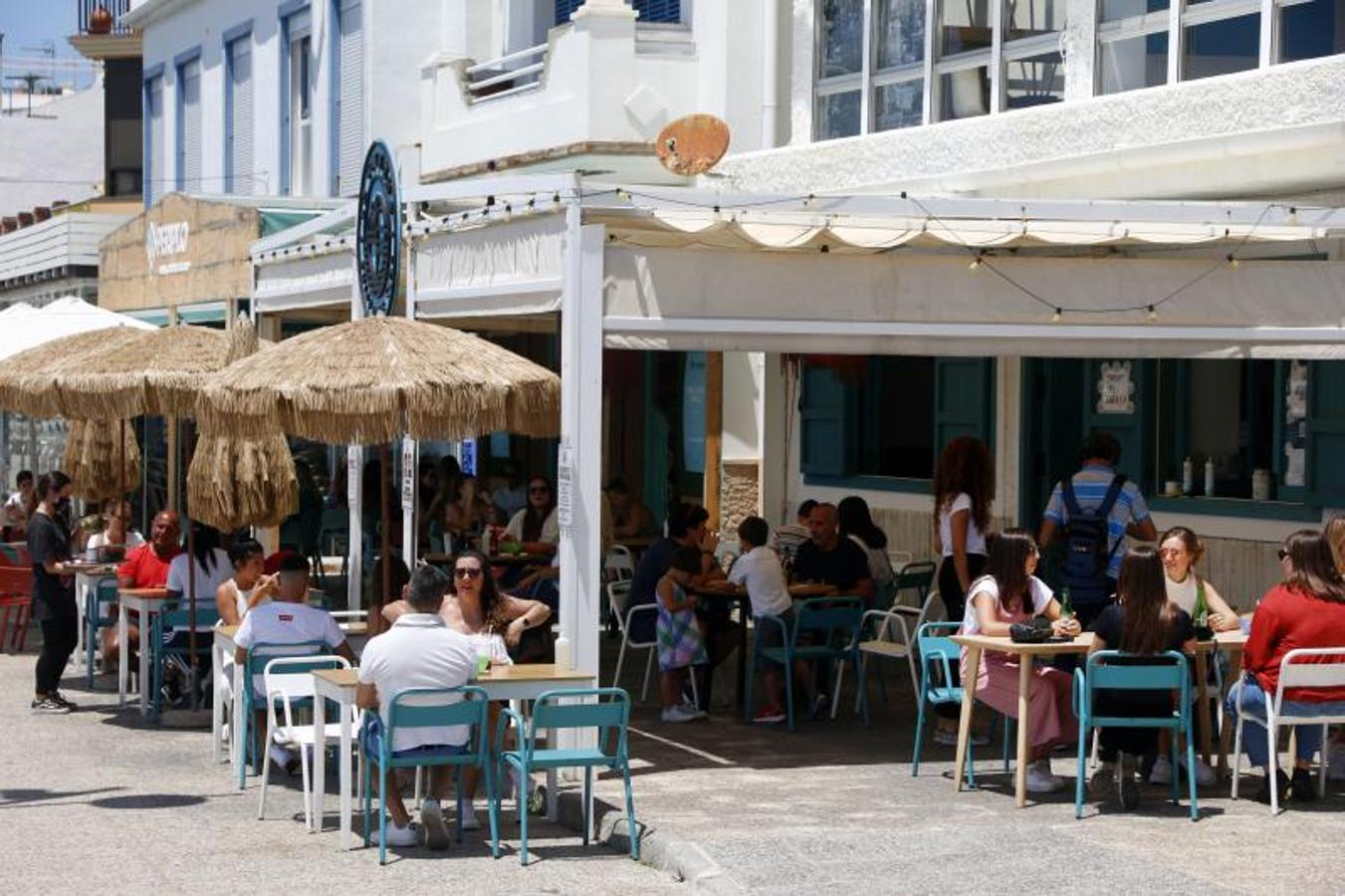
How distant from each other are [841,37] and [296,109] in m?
11.1

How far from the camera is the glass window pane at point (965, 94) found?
56.4 feet

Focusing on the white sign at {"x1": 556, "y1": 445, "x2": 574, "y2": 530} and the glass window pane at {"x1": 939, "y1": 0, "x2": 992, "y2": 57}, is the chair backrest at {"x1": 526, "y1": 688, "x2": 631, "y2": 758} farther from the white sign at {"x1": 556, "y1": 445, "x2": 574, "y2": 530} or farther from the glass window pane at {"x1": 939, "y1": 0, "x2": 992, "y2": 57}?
the glass window pane at {"x1": 939, "y1": 0, "x2": 992, "y2": 57}

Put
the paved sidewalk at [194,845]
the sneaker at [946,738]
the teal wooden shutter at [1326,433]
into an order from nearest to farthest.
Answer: the paved sidewalk at [194,845] < the sneaker at [946,738] < the teal wooden shutter at [1326,433]

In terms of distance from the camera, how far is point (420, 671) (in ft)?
33.2

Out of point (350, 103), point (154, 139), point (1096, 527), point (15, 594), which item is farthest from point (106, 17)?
point (1096, 527)

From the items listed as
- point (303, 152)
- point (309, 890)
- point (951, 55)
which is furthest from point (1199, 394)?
point (303, 152)

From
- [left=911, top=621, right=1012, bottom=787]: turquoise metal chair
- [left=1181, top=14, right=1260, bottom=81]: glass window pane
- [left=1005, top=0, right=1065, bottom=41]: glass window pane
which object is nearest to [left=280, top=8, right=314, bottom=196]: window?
[left=1005, top=0, right=1065, bottom=41]: glass window pane

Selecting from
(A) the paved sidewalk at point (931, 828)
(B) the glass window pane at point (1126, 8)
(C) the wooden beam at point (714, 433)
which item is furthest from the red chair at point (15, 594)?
(B) the glass window pane at point (1126, 8)

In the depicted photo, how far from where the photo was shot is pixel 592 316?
38.9ft

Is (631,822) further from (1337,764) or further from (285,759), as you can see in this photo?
(1337,764)

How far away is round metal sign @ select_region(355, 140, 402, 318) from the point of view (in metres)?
14.7

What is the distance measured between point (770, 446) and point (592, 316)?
8731mm

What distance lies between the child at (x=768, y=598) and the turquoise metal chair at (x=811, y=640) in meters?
0.04

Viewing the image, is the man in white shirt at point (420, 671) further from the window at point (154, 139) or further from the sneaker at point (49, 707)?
the window at point (154, 139)
